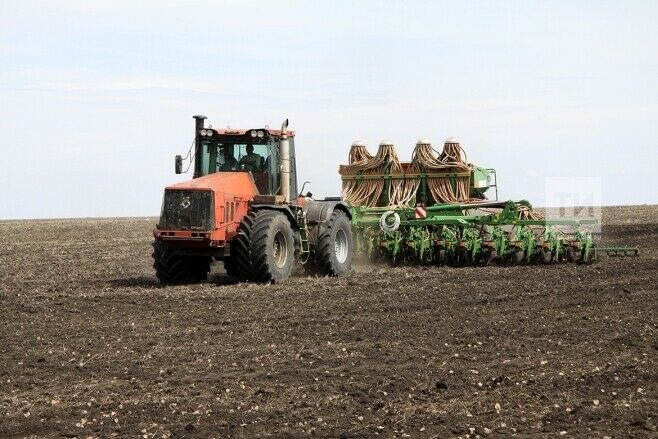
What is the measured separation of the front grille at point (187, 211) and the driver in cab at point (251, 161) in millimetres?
1359

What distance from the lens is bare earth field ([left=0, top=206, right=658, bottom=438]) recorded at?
730 centimetres

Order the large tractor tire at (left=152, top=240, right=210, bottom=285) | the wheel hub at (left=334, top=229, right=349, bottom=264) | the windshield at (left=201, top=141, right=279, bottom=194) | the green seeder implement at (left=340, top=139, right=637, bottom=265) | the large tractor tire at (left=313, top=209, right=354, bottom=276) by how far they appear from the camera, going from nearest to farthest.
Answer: the large tractor tire at (left=152, top=240, right=210, bottom=285)
the windshield at (left=201, top=141, right=279, bottom=194)
the large tractor tire at (left=313, top=209, right=354, bottom=276)
the wheel hub at (left=334, top=229, right=349, bottom=264)
the green seeder implement at (left=340, top=139, right=637, bottom=265)

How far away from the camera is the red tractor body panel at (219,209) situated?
14086 millimetres

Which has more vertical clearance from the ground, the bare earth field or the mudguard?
the mudguard

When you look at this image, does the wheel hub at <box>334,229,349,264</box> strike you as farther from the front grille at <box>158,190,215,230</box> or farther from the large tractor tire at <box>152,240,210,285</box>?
the front grille at <box>158,190,215,230</box>

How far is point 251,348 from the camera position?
10.0 meters

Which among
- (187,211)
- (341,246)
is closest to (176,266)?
(187,211)

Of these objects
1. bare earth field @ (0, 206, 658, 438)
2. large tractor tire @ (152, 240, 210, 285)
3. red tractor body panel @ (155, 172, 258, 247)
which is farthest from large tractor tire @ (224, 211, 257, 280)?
large tractor tire @ (152, 240, 210, 285)

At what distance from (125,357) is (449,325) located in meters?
3.44

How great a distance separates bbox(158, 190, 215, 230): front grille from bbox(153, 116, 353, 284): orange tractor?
13 mm

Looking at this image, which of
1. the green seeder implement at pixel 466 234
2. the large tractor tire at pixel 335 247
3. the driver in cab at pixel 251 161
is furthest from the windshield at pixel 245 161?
the green seeder implement at pixel 466 234

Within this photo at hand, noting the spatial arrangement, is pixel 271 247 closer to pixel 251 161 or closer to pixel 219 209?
pixel 219 209

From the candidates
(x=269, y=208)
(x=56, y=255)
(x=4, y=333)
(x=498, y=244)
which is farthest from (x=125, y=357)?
(x=56, y=255)

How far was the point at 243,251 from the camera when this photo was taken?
1438 cm
